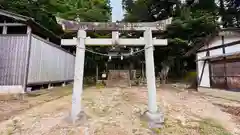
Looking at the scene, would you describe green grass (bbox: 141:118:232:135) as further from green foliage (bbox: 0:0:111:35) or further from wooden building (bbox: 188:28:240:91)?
green foliage (bbox: 0:0:111:35)

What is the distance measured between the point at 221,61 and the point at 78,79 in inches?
347

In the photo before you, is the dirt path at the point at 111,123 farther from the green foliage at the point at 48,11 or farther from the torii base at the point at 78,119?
the green foliage at the point at 48,11

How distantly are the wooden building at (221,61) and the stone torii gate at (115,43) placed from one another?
19.8 ft

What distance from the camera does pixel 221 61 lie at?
10.9 meters

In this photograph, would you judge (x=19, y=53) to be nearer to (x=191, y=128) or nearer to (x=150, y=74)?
(x=150, y=74)

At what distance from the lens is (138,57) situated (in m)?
20.5

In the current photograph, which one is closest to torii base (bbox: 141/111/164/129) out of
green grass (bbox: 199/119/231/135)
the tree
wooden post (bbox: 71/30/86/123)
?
green grass (bbox: 199/119/231/135)

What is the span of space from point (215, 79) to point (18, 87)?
35.5 ft

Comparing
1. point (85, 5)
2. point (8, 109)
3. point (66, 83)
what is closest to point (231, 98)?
point (8, 109)

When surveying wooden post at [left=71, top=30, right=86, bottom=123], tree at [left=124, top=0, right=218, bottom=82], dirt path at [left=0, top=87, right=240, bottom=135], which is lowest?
dirt path at [left=0, top=87, right=240, bottom=135]

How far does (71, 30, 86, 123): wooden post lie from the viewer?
5.22 m

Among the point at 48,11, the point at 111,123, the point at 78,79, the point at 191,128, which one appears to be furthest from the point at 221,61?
the point at 48,11

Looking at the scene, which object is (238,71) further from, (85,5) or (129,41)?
(85,5)

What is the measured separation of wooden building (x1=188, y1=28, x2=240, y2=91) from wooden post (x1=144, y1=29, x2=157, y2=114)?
6082mm
